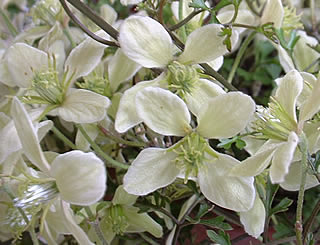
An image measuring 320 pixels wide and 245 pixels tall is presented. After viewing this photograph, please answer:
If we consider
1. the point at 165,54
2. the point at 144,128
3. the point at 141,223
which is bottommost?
the point at 141,223

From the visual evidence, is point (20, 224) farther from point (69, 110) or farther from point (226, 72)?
point (226, 72)

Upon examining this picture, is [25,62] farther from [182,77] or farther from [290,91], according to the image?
[290,91]

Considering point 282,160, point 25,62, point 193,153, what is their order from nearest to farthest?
point 282,160, point 193,153, point 25,62

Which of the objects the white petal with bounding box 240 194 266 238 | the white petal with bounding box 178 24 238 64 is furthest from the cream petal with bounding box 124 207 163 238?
the white petal with bounding box 178 24 238 64

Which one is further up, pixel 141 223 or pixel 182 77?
pixel 182 77

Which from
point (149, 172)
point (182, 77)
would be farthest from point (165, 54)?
point (149, 172)

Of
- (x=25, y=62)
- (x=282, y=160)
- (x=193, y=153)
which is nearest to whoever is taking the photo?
(x=282, y=160)

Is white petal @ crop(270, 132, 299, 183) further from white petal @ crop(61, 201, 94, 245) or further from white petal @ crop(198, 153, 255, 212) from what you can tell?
white petal @ crop(61, 201, 94, 245)
